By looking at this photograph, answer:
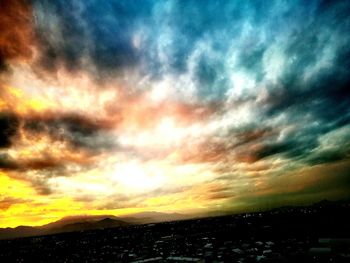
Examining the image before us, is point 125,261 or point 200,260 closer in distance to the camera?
point 200,260

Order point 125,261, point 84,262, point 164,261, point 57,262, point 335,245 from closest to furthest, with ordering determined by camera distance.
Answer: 1. point 335,245
2. point 164,261
3. point 125,261
4. point 84,262
5. point 57,262

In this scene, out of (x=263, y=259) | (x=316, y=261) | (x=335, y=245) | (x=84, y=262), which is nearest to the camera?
(x=316, y=261)

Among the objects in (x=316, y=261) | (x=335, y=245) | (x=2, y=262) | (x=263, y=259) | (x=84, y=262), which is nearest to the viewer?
(x=316, y=261)

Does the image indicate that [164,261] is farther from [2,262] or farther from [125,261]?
[2,262]

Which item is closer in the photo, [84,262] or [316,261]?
[316,261]

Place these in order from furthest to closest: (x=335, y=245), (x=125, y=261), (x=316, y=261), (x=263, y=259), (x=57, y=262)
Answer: (x=57, y=262)
(x=125, y=261)
(x=335, y=245)
(x=263, y=259)
(x=316, y=261)

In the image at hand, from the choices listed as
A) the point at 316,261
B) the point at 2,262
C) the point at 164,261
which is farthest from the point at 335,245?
the point at 2,262

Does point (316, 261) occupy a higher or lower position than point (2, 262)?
lower

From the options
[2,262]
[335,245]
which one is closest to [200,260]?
[335,245]

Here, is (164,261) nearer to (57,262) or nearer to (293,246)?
(293,246)
